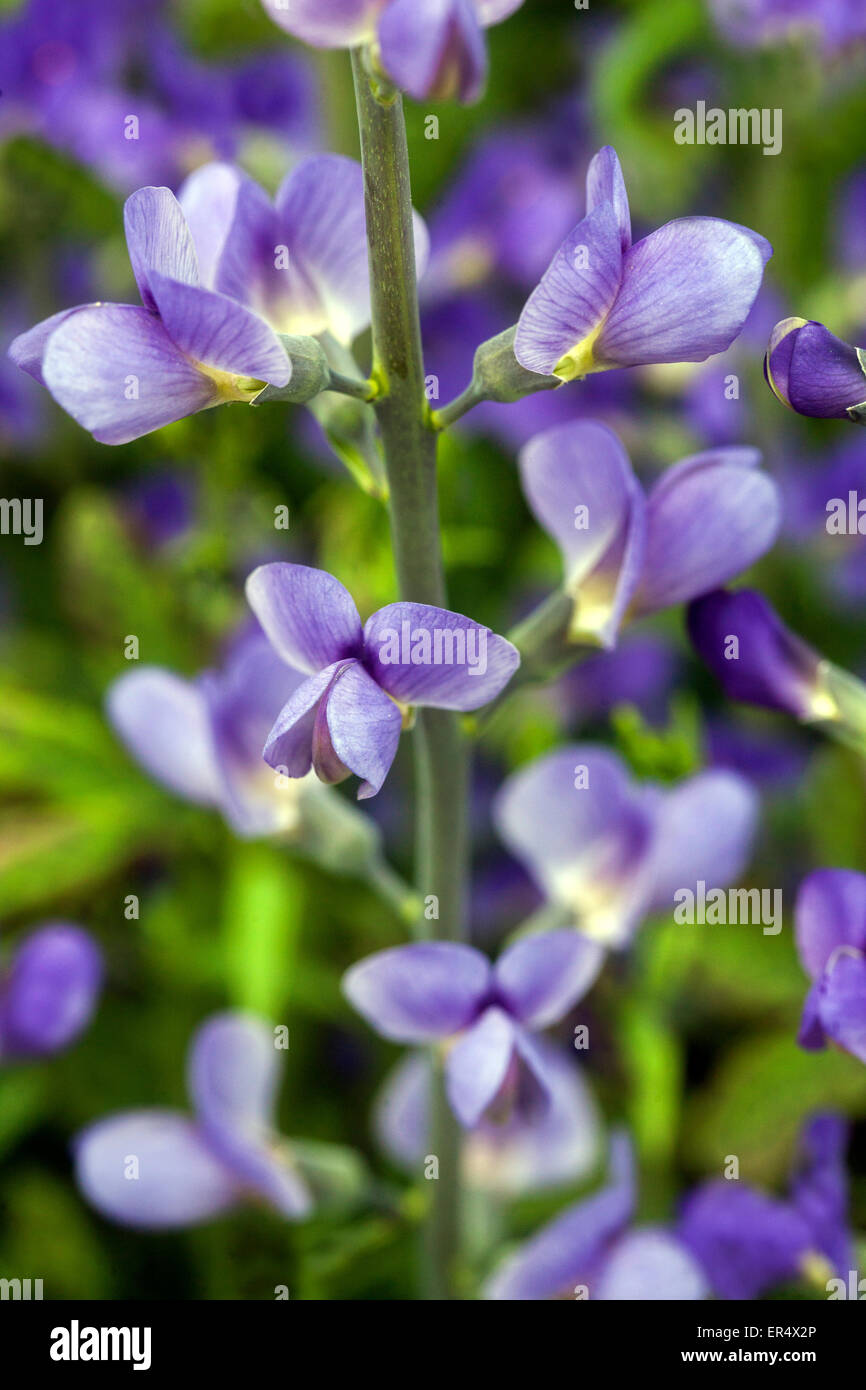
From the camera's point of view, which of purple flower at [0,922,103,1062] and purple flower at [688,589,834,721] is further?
purple flower at [0,922,103,1062]

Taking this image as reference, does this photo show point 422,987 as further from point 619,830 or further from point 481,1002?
point 619,830

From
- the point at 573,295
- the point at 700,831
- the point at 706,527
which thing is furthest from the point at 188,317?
the point at 700,831

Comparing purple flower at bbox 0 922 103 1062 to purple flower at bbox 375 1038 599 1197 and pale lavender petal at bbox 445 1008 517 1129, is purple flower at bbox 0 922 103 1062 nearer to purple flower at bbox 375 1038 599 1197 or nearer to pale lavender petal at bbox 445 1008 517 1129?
purple flower at bbox 375 1038 599 1197

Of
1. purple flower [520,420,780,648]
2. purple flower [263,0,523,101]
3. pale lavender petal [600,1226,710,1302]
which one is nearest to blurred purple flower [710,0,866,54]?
purple flower [520,420,780,648]

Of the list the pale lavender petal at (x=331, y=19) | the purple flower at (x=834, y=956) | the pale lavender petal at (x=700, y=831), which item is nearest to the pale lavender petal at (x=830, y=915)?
the purple flower at (x=834, y=956)

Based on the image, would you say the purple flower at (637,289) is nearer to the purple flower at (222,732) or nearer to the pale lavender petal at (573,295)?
the pale lavender petal at (573,295)
